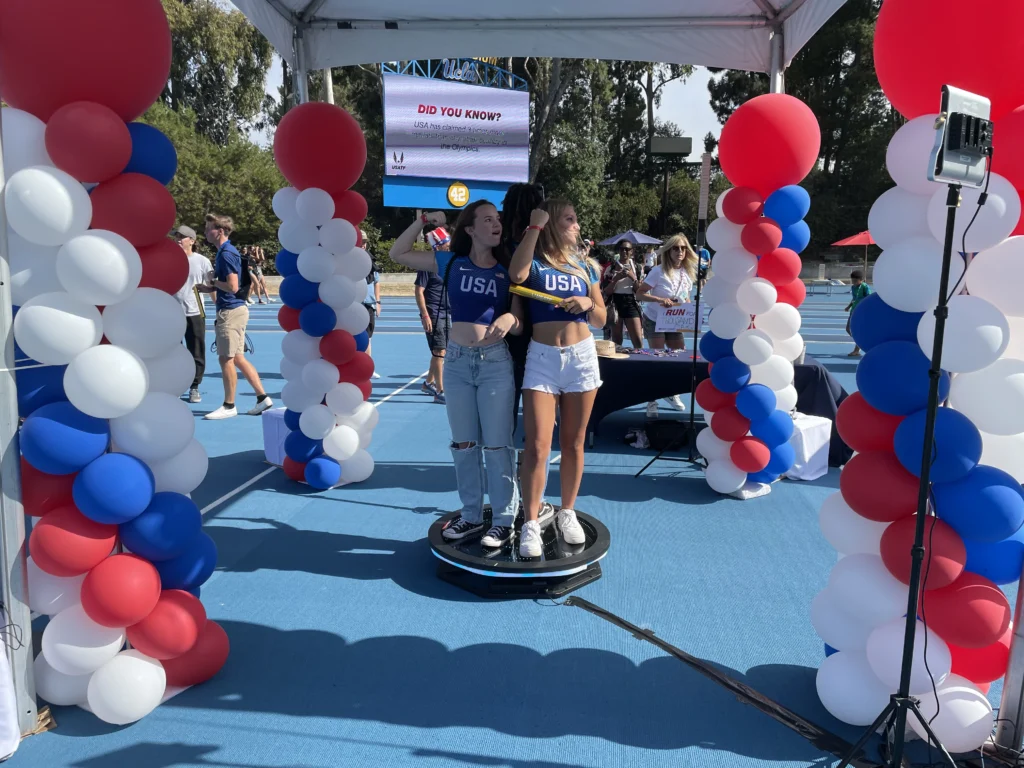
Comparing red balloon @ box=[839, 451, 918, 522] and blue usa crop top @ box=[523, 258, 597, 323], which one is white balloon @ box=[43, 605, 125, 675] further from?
red balloon @ box=[839, 451, 918, 522]

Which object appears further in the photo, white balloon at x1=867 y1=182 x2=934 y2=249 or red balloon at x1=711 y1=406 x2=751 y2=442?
red balloon at x1=711 y1=406 x2=751 y2=442

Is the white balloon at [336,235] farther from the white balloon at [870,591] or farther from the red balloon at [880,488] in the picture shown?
the white balloon at [870,591]

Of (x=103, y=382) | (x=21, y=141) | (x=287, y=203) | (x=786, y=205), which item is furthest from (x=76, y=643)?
(x=786, y=205)

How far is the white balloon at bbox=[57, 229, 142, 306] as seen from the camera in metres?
2.32

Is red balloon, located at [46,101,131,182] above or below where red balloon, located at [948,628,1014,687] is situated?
above

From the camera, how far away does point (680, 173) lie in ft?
125

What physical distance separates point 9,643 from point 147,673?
0.45 m

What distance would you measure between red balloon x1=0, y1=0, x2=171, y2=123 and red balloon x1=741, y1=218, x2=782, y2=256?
3466 millimetres

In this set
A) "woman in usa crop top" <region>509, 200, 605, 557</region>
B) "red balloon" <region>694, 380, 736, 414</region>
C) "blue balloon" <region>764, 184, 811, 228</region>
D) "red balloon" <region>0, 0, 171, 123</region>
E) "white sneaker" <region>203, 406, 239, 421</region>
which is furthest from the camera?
"white sneaker" <region>203, 406, 239, 421</region>

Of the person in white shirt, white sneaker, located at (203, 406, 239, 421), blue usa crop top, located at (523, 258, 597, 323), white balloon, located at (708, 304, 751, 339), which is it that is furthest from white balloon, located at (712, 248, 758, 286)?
the person in white shirt

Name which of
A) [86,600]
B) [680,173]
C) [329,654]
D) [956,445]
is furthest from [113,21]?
[680,173]

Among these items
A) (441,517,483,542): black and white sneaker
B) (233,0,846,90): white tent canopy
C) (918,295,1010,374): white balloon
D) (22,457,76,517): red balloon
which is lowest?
(441,517,483,542): black and white sneaker

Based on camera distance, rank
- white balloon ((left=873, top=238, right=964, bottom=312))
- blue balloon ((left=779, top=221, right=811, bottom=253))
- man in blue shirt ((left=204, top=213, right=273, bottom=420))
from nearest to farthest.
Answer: white balloon ((left=873, top=238, right=964, bottom=312)) < blue balloon ((left=779, top=221, right=811, bottom=253)) < man in blue shirt ((left=204, top=213, right=273, bottom=420))

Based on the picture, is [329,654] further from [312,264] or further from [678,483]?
[678,483]
